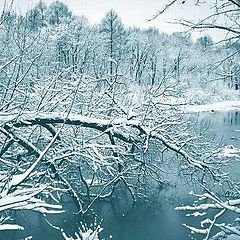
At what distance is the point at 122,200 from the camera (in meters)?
10.1

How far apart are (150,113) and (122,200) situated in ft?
11.1

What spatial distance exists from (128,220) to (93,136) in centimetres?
295

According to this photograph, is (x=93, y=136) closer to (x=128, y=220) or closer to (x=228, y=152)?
(x=128, y=220)

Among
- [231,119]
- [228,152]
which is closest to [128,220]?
[228,152]

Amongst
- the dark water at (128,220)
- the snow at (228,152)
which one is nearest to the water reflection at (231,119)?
the snow at (228,152)

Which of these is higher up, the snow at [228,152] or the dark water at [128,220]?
the snow at [228,152]

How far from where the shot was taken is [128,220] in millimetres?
9289

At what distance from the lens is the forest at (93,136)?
3438 mm

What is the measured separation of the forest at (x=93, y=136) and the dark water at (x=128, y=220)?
17 cm

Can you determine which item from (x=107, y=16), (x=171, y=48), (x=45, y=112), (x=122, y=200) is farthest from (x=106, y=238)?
(x=171, y=48)

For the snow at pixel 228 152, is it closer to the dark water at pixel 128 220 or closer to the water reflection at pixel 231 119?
the dark water at pixel 128 220

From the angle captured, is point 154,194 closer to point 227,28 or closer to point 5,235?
point 5,235

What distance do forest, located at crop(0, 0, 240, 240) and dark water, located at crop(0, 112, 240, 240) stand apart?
0.17m

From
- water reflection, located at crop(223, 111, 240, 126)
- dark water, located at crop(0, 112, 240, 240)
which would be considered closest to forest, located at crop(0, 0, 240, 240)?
dark water, located at crop(0, 112, 240, 240)
